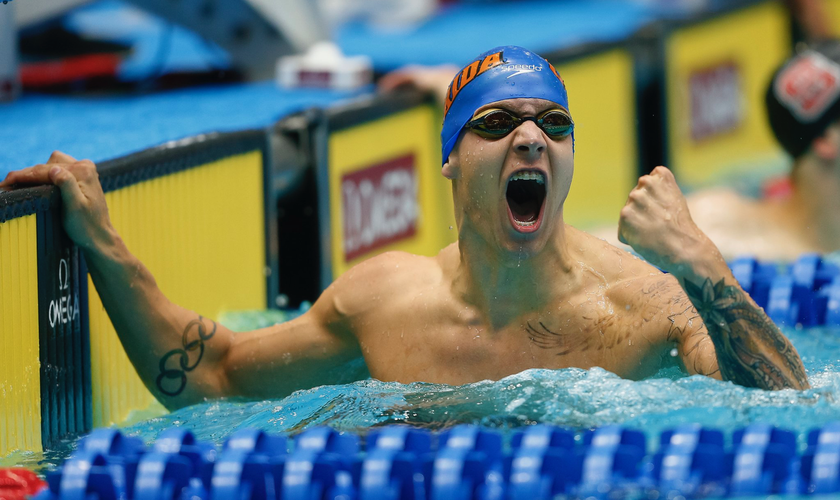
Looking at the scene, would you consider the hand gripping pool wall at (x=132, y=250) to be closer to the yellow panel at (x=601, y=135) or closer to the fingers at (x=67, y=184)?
the fingers at (x=67, y=184)

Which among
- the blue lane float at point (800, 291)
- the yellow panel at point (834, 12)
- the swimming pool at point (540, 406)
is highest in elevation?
the yellow panel at point (834, 12)

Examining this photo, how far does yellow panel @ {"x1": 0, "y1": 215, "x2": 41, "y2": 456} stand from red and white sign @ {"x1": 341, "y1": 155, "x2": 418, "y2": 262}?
70.5 inches

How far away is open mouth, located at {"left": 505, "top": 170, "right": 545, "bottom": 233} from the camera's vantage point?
2465mm

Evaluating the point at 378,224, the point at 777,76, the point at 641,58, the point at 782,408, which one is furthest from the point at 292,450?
the point at 641,58

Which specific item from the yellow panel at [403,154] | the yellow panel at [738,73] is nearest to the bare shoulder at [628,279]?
the yellow panel at [403,154]

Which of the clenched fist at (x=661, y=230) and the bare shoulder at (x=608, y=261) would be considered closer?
the clenched fist at (x=661, y=230)

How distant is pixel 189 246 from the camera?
356cm

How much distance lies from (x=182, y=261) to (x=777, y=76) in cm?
270

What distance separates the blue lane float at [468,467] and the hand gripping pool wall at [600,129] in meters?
3.44

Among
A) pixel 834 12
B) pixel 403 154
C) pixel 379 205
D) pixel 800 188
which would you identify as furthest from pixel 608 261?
pixel 834 12

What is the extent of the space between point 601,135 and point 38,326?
364 cm

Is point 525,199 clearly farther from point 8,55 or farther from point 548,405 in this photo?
point 8,55

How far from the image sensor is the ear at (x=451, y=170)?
8.52 ft

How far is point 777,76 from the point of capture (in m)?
4.85
